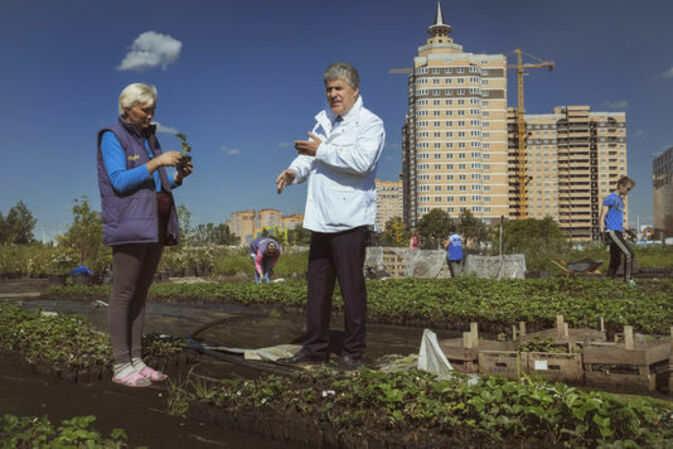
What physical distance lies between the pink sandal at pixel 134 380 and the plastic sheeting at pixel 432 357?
162 cm

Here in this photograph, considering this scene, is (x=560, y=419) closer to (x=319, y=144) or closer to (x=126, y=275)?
(x=319, y=144)

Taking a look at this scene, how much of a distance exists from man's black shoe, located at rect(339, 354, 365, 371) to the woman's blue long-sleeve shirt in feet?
5.63

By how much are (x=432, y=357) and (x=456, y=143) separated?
13279 centimetres

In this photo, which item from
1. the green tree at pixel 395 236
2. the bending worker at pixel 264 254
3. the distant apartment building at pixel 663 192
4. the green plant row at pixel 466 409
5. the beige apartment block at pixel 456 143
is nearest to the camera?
the green plant row at pixel 466 409

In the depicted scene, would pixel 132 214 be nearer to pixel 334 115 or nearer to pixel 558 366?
pixel 334 115

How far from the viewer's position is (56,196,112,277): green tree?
49.0 feet

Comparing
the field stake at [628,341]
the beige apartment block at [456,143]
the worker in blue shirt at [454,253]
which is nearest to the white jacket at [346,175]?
the field stake at [628,341]

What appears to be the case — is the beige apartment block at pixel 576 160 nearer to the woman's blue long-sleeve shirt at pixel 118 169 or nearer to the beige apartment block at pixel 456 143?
the beige apartment block at pixel 456 143

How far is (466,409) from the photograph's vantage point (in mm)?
2047

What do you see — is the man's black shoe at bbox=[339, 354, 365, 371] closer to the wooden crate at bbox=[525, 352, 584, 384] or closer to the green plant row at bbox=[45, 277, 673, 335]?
the wooden crate at bbox=[525, 352, 584, 384]

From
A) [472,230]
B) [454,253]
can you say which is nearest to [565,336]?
[454,253]

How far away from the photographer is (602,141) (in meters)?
166

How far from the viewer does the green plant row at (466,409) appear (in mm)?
1823

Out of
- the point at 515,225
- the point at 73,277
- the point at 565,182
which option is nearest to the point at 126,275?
the point at 73,277
